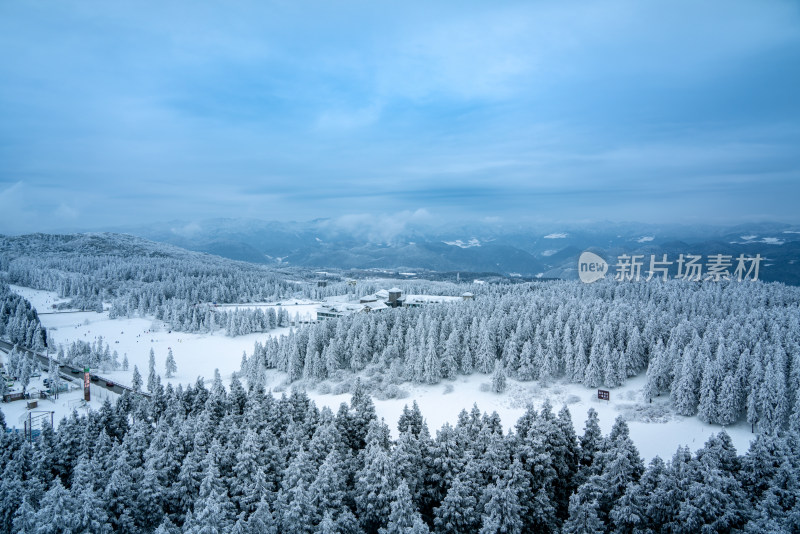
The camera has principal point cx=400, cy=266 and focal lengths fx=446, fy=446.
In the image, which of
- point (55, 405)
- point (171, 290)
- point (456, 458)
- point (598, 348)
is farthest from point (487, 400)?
point (171, 290)

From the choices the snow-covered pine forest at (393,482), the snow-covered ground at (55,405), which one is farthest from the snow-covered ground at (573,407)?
the snow-covered ground at (55,405)

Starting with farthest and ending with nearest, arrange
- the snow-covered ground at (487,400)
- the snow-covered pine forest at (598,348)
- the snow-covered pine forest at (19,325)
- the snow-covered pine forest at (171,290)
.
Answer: the snow-covered pine forest at (171,290), the snow-covered pine forest at (19,325), the snow-covered pine forest at (598,348), the snow-covered ground at (487,400)

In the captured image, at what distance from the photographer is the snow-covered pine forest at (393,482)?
25.0m

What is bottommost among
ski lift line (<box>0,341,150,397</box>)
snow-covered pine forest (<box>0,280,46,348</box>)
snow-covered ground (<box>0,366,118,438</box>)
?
ski lift line (<box>0,341,150,397</box>)

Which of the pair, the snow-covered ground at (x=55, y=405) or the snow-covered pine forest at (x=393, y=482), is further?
the snow-covered ground at (x=55, y=405)

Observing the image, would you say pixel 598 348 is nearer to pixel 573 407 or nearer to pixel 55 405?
pixel 573 407

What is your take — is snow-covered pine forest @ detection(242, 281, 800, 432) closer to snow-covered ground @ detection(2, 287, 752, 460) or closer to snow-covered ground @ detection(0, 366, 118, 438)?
snow-covered ground @ detection(2, 287, 752, 460)

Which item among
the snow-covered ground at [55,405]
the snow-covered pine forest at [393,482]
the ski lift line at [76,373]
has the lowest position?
the ski lift line at [76,373]

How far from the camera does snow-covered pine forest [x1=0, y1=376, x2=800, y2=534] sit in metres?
25.0

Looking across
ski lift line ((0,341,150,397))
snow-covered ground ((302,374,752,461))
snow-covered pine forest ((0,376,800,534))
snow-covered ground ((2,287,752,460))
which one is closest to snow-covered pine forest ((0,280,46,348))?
ski lift line ((0,341,150,397))

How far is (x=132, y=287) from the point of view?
156 metres

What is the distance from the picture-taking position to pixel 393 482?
94.3 ft

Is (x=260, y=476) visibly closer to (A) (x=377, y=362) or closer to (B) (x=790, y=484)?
(B) (x=790, y=484)

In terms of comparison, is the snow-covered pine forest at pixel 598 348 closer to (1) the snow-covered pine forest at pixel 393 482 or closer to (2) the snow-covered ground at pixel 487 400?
(2) the snow-covered ground at pixel 487 400
